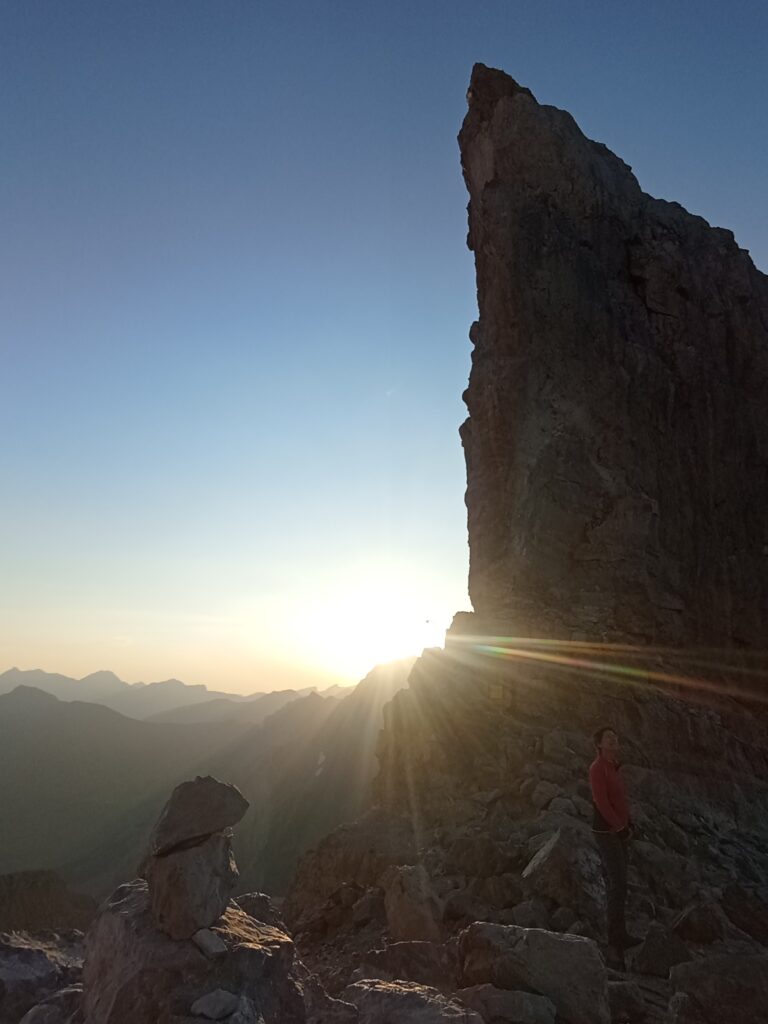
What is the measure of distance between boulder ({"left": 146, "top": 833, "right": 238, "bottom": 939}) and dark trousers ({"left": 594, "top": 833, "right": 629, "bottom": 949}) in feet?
14.7

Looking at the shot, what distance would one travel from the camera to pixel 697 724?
1603cm

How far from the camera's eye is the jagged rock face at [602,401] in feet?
56.0

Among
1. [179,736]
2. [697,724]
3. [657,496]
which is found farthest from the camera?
[179,736]

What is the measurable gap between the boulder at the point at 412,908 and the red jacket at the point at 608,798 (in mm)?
2423

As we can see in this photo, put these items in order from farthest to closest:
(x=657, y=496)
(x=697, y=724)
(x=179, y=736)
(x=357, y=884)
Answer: (x=179, y=736) → (x=657, y=496) → (x=697, y=724) → (x=357, y=884)

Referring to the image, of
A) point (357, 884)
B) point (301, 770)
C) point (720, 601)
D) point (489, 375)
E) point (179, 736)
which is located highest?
point (489, 375)

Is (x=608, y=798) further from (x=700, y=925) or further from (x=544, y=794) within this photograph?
(x=544, y=794)

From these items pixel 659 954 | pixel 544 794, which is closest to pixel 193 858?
pixel 659 954

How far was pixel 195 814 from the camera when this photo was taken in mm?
5656

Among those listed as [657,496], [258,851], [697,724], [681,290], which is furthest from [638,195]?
[258,851]

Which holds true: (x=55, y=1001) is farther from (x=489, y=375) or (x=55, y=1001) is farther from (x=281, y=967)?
(x=489, y=375)

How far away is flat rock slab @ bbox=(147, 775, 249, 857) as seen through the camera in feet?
18.1

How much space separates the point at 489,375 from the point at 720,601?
33.8 feet

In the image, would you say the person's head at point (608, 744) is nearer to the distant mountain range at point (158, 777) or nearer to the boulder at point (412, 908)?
the boulder at point (412, 908)
